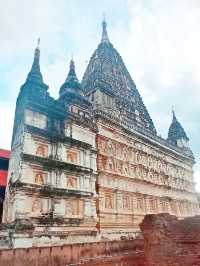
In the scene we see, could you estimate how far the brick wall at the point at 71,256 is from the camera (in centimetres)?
1123

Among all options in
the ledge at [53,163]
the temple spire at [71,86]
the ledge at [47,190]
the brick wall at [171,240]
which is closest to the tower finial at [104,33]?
the temple spire at [71,86]

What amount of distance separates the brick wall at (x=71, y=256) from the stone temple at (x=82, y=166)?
155cm

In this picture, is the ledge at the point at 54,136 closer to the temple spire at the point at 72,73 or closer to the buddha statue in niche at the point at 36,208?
the buddha statue in niche at the point at 36,208

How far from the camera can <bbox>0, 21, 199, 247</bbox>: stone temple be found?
50.6ft

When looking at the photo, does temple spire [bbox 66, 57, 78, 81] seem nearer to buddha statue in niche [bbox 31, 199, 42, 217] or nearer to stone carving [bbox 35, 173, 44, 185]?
stone carving [bbox 35, 173, 44, 185]

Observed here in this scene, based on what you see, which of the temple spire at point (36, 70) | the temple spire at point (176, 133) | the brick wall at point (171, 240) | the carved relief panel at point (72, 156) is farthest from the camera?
the temple spire at point (176, 133)

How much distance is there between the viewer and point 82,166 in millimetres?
18719

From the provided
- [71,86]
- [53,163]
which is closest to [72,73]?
[71,86]

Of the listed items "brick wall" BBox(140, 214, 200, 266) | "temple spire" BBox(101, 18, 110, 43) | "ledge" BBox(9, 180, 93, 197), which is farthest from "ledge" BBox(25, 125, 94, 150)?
"temple spire" BBox(101, 18, 110, 43)

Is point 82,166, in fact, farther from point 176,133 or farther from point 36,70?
point 176,133

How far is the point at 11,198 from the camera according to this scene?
1540 centimetres

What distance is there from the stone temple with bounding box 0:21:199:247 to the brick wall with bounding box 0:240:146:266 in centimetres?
155

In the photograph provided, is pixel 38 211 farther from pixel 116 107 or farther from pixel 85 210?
pixel 116 107

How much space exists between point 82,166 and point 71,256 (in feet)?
21.2
